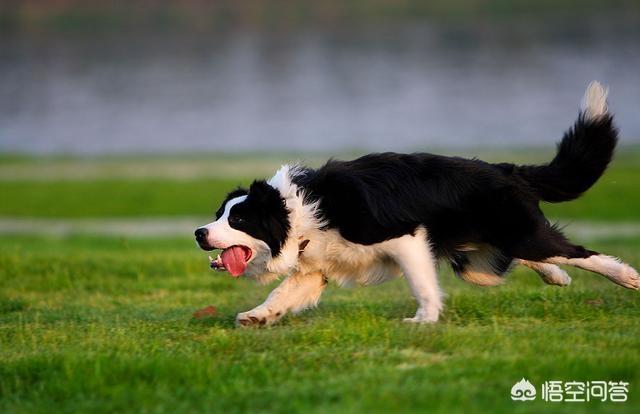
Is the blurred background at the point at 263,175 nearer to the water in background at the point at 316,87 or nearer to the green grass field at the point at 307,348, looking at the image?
the green grass field at the point at 307,348

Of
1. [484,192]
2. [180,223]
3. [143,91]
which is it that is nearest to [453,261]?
[484,192]

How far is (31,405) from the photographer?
6.34 metres

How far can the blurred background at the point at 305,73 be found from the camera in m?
38.2

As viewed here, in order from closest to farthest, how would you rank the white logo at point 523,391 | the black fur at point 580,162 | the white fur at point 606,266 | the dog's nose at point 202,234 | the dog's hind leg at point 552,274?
the white logo at point 523,391 < the dog's nose at point 202,234 < the white fur at point 606,266 < the black fur at point 580,162 < the dog's hind leg at point 552,274

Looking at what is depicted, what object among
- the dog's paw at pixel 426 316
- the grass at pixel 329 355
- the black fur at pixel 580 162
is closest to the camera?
the grass at pixel 329 355

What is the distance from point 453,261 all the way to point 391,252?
0.71 metres

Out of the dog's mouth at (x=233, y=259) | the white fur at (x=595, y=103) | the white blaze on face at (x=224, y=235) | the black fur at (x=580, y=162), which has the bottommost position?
the dog's mouth at (x=233, y=259)

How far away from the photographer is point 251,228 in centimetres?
791

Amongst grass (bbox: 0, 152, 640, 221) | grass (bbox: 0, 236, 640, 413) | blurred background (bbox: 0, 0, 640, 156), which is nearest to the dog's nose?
grass (bbox: 0, 236, 640, 413)

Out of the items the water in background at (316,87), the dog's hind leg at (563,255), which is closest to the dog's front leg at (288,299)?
the dog's hind leg at (563,255)

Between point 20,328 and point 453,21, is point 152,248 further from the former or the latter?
point 453,21

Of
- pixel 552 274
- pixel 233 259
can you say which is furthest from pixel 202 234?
pixel 552 274

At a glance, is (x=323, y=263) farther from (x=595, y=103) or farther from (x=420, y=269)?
(x=595, y=103)

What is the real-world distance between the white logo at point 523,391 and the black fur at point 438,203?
6.27 feet
